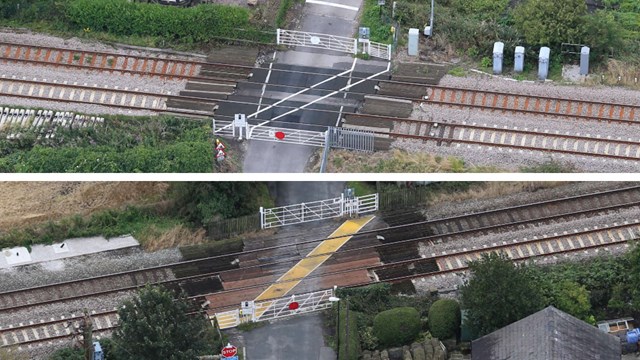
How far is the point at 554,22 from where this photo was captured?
8681 centimetres

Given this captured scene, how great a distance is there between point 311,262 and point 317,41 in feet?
43.0

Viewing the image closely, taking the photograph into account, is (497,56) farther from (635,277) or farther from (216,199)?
(635,277)

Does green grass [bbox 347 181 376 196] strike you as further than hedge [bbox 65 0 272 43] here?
No

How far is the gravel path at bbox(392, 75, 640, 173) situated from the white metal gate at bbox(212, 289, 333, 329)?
9233 mm

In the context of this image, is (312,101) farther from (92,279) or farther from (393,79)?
(92,279)

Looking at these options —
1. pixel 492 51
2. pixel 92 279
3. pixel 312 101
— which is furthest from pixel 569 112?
pixel 92 279

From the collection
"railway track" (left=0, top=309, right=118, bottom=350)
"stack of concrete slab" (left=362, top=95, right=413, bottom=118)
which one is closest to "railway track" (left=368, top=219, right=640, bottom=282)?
"stack of concrete slab" (left=362, top=95, right=413, bottom=118)

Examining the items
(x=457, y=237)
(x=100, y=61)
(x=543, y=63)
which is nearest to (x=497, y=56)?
(x=543, y=63)

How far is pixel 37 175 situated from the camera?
3236 inches

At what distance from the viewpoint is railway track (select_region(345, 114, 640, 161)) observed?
83.1 metres

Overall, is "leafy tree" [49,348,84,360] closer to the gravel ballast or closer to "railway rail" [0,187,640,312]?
"railway rail" [0,187,640,312]

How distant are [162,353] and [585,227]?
20.2 meters

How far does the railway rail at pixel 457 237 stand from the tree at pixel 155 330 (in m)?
5.06

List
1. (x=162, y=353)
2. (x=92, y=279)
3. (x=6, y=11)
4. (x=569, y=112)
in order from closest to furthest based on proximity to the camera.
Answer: (x=162, y=353) → (x=92, y=279) → (x=569, y=112) → (x=6, y=11)
